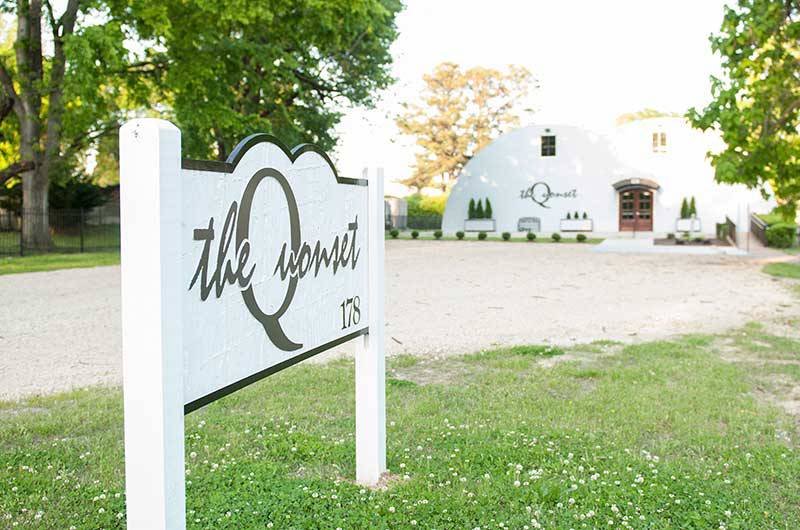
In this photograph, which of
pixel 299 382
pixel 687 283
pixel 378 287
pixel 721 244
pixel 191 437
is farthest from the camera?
pixel 721 244

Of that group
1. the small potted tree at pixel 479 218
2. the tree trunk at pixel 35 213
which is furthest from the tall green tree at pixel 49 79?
the small potted tree at pixel 479 218

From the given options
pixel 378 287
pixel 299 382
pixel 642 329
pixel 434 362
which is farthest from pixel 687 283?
pixel 378 287

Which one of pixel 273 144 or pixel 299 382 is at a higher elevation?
pixel 273 144

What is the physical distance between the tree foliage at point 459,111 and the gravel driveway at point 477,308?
3965cm

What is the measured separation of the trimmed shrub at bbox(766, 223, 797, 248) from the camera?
27.3 m

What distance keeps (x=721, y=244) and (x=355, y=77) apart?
52.0 feet

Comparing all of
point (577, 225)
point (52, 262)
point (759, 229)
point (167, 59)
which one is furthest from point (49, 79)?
point (759, 229)

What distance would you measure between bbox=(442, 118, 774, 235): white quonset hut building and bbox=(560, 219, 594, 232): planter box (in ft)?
0.17

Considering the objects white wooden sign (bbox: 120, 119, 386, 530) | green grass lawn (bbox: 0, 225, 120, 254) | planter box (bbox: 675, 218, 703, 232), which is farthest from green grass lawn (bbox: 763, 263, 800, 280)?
green grass lawn (bbox: 0, 225, 120, 254)

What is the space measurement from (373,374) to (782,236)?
27532mm

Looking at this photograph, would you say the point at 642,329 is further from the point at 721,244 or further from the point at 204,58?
the point at 721,244

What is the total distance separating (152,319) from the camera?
2291mm

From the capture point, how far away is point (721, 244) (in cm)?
2825

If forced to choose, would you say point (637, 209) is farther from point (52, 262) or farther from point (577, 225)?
point (52, 262)
